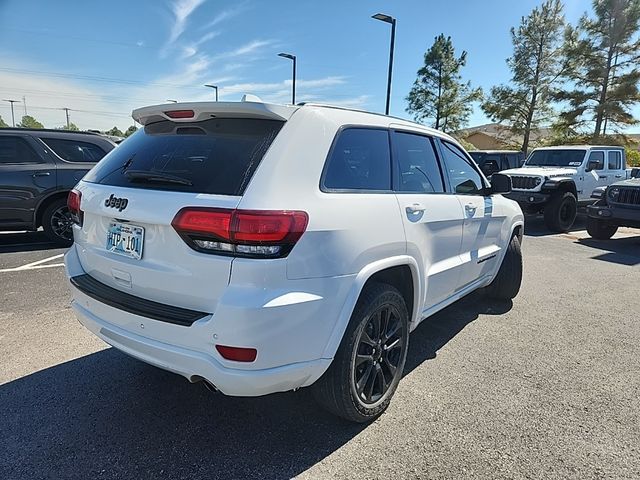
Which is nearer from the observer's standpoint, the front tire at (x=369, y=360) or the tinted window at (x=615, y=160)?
the front tire at (x=369, y=360)

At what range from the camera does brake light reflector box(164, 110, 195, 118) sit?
233 centimetres

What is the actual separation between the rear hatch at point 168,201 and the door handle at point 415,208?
3.28 feet

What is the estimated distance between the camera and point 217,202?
1937mm

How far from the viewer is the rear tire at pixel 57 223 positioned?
22.0ft

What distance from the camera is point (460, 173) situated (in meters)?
3.75

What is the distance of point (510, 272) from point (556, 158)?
31.1 feet

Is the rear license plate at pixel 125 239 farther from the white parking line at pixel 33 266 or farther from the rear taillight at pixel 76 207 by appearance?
the white parking line at pixel 33 266

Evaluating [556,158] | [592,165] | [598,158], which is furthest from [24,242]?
[598,158]

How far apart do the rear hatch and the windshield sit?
39.8 feet

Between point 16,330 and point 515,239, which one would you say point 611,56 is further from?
point 16,330

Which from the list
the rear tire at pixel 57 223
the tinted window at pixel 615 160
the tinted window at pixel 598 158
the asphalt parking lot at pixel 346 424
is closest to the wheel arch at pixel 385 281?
the asphalt parking lot at pixel 346 424

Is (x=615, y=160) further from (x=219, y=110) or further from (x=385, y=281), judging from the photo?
(x=219, y=110)

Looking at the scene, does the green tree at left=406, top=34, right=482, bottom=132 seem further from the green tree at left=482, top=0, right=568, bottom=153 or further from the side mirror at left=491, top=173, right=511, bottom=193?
the side mirror at left=491, top=173, right=511, bottom=193

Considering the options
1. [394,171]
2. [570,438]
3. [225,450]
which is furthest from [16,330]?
[570,438]
